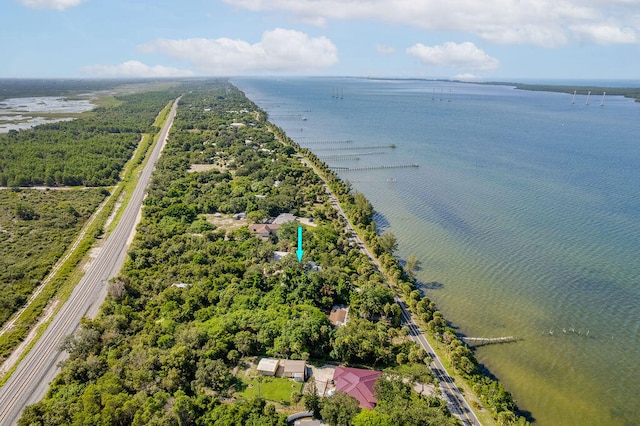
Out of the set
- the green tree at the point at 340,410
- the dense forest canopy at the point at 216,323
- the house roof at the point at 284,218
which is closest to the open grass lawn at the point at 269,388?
the dense forest canopy at the point at 216,323

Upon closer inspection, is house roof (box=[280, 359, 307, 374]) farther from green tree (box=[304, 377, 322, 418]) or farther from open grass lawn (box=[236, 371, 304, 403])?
green tree (box=[304, 377, 322, 418])

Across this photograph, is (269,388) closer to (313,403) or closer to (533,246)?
(313,403)

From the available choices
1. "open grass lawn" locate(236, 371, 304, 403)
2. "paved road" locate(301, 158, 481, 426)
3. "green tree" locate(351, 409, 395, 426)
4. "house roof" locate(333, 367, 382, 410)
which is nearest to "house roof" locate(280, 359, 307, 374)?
"open grass lawn" locate(236, 371, 304, 403)

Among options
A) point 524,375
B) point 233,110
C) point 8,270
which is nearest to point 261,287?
point 524,375

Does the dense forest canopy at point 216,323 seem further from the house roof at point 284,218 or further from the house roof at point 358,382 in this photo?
the house roof at point 284,218

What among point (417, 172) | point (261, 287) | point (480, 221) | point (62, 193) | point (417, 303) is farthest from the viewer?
point (417, 172)

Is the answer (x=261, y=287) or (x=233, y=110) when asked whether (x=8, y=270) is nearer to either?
(x=261, y=287)
